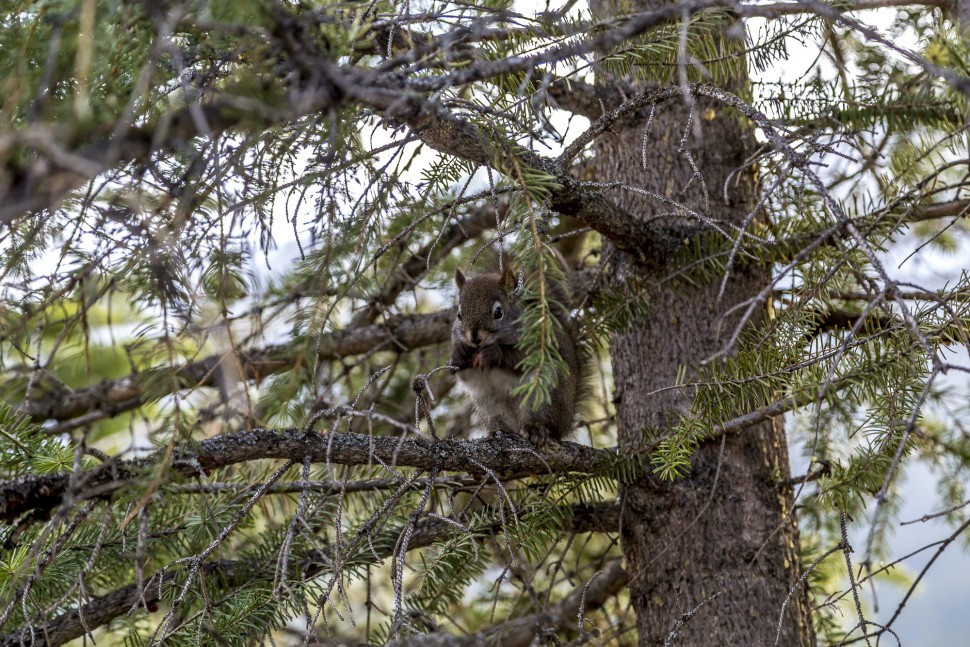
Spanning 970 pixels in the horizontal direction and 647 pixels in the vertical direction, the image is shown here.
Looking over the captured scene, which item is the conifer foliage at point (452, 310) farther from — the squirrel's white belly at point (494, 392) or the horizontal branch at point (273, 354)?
the squirrel's white belly at point (494, 392)

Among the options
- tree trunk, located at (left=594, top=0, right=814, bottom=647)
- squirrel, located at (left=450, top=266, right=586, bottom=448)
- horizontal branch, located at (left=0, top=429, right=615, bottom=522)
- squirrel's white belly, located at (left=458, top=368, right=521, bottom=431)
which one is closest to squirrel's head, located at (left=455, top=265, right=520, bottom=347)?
squirrel, located at (left=450, top=266, right=586, bottom=448)

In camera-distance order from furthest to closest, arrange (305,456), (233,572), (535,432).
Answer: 1. (535,432)
2. (233,572)
3. (305,456)

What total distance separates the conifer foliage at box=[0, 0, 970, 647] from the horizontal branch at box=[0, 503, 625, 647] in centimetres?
1

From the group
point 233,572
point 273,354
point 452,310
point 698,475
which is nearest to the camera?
point 233,572

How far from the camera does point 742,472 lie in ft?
7.77

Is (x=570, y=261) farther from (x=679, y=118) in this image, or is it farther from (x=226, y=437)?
(x=226, y=437)

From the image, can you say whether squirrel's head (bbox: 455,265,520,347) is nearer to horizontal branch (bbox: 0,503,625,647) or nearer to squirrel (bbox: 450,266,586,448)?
squirrel (bbox: 450,266,586,448)

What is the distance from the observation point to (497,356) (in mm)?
2928

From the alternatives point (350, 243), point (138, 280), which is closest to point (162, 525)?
point (138, 280)

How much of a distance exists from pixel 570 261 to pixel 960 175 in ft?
4.59

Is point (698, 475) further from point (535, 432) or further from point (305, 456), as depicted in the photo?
point (305, 456)

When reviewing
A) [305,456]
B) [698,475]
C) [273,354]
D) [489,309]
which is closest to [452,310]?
[489,309]

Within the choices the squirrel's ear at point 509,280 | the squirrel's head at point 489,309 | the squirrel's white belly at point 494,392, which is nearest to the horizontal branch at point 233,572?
the squirrel's white belly at point 494,392

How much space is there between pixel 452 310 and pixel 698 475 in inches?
47.2
